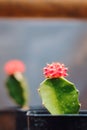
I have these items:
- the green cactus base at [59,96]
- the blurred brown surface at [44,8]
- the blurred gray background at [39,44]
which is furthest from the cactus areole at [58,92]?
the blurred gray background at [39,44]

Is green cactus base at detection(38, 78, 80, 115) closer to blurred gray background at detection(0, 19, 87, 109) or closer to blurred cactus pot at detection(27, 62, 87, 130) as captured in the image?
blurred cactus pot at detection(27, 62, 87, 130)

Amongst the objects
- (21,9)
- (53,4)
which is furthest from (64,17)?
(21,9)

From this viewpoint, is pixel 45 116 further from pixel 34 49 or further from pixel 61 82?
pixel 34 49

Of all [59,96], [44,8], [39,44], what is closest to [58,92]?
[59,96]

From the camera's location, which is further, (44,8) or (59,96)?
(44,8)

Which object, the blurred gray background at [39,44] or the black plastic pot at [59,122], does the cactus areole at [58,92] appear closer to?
the black plastic pot at [59,122]

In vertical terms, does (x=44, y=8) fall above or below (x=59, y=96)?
above

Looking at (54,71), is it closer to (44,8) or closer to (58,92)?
(58,92)
